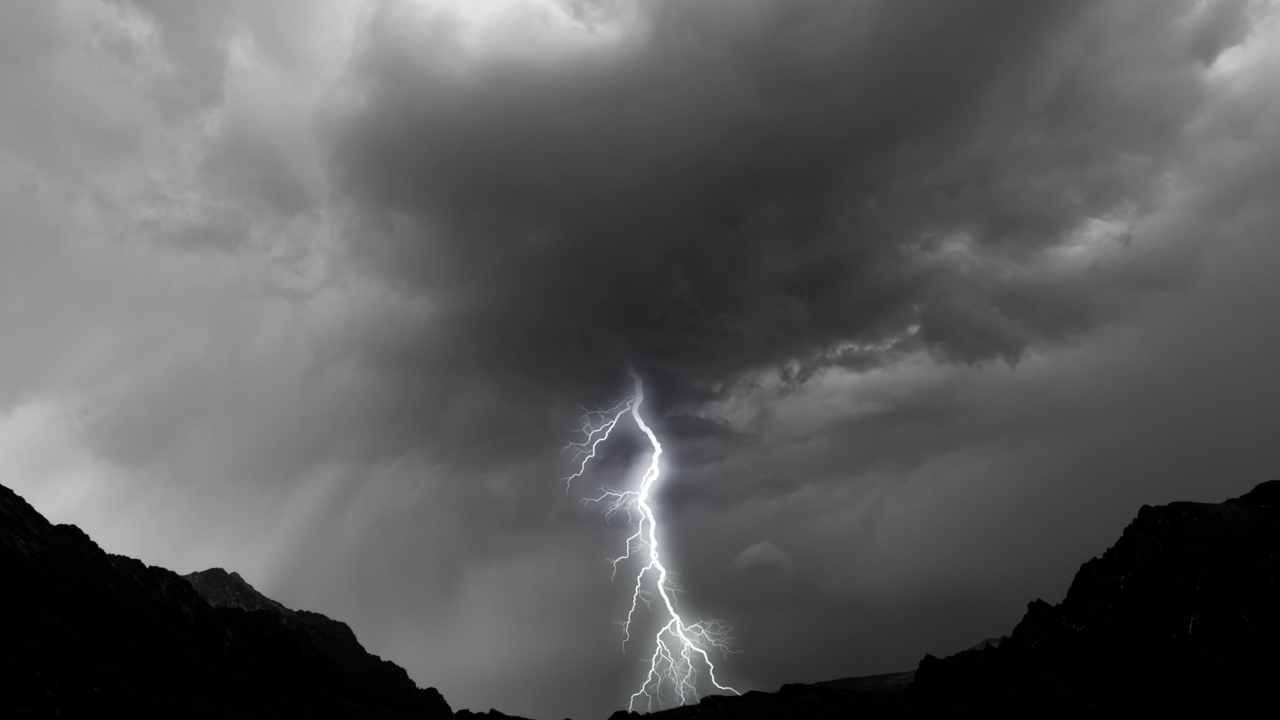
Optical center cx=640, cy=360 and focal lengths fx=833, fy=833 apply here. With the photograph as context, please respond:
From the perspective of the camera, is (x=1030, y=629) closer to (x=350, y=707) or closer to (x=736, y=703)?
(x=736, y=703)

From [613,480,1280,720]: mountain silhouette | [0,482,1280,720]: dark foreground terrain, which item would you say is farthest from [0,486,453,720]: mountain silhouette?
[613,480,1280,720]: mountain silhouette

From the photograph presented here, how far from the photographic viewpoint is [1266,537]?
308ft

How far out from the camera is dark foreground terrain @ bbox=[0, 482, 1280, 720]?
269 ft

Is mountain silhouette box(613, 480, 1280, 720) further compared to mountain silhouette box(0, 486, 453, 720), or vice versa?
mountain silhouette box(0, 486, 453, 720)

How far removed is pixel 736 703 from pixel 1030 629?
4407 cm

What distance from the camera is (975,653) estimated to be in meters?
121

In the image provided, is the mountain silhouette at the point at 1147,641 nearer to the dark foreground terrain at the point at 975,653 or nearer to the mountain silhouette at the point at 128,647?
the dark foreground terrain at the point at 975,653

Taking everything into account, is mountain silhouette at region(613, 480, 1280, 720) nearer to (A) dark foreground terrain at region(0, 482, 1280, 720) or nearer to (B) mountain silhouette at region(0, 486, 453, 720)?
(A) dark foreground terrain at region(0, 482, 1280, 720)

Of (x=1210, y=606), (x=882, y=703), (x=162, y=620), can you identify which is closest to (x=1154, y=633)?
(x=1210, y=606)

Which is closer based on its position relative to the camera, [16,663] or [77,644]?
[16,663]

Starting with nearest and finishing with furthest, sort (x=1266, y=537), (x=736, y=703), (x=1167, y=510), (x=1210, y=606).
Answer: (x=1210, y=606)
(x=1266, y=537)
(x=1167, y=510)
(x=736, y=703)

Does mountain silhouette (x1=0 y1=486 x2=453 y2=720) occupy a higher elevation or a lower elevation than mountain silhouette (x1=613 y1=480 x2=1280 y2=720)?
higher

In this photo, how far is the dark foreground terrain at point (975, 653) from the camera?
8200 centimetres

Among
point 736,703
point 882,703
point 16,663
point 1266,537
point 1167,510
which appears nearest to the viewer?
point 16,663
